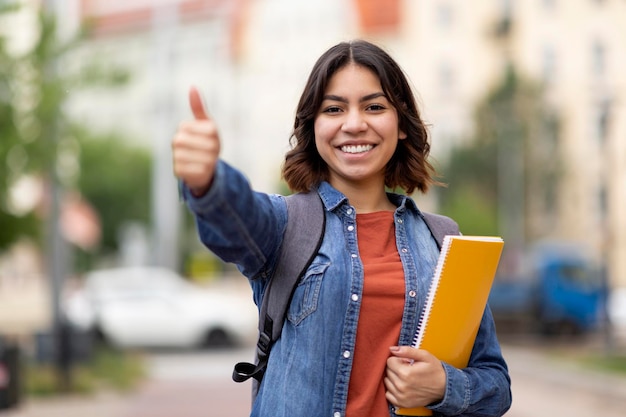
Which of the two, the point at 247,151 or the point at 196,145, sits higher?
the point at 196,145

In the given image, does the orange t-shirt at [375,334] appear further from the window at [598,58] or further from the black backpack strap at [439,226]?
the window at [598,58]

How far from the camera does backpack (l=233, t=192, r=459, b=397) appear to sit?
2.57 m

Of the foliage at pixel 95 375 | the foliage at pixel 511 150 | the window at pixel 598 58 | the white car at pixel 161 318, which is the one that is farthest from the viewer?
the window at pixel 598 58

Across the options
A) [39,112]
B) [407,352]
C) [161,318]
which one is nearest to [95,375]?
[39,112]

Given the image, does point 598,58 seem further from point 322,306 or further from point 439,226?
point 322,306

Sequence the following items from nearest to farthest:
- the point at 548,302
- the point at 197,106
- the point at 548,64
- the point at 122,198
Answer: the point at 197,106
the point at 548,302
the point at 548,64
the point at 122,198

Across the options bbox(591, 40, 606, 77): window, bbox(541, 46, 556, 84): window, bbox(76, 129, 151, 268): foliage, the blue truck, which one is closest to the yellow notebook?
the blue truck

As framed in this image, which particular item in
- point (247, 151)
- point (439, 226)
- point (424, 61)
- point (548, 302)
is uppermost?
point (439, 226)

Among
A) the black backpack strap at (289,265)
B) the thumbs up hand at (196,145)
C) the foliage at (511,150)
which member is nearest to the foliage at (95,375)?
the black backpack strap at (289,265)

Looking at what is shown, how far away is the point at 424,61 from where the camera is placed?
63312mm

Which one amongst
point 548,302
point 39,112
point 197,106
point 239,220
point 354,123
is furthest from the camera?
point 548,302

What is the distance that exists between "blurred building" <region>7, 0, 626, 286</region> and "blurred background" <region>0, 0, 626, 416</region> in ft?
0.36

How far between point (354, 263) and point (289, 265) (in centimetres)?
14

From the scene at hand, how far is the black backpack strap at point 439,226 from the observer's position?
2834 mm
